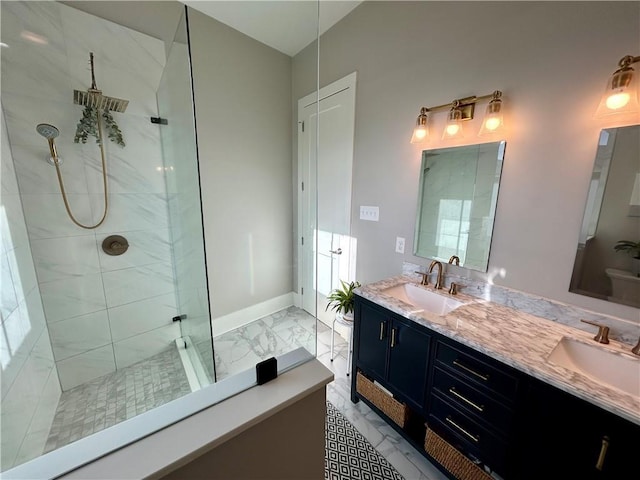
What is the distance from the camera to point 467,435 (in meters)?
1.20

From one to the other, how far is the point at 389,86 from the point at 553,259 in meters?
1.51

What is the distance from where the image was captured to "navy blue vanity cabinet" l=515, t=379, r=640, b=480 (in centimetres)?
81

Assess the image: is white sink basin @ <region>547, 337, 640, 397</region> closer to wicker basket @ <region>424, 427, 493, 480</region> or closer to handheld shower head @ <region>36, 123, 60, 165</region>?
wicker basket @ <region>424, 427, 493, 480</region>

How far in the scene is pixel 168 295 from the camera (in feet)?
7.34

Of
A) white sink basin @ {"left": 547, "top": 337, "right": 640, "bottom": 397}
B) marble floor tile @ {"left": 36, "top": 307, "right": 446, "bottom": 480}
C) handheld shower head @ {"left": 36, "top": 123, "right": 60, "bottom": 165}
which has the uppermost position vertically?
handheld shower head @ {"left": 36, "top": 123, "right": 60, "bottom": 165}

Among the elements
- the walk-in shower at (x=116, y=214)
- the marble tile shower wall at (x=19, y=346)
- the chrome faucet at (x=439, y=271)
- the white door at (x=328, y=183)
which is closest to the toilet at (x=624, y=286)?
the chrome faucet at (x=439, y=271)

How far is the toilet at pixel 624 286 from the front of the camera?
1068 millimetres

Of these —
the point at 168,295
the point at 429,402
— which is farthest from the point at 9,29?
the point at 429,402

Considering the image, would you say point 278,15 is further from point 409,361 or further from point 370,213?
point 409,361

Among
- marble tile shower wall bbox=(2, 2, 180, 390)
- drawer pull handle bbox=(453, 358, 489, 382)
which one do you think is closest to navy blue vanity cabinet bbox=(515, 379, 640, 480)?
drawer pull handle bbox=(453, 358, 489, 382)

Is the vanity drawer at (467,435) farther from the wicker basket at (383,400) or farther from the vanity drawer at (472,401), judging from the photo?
the wicker basket at (383,400)

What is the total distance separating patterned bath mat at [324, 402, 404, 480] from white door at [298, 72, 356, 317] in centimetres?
87

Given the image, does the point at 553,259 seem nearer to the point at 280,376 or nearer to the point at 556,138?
the point at 556,138

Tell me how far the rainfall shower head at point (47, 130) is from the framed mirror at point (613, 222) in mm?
2907
